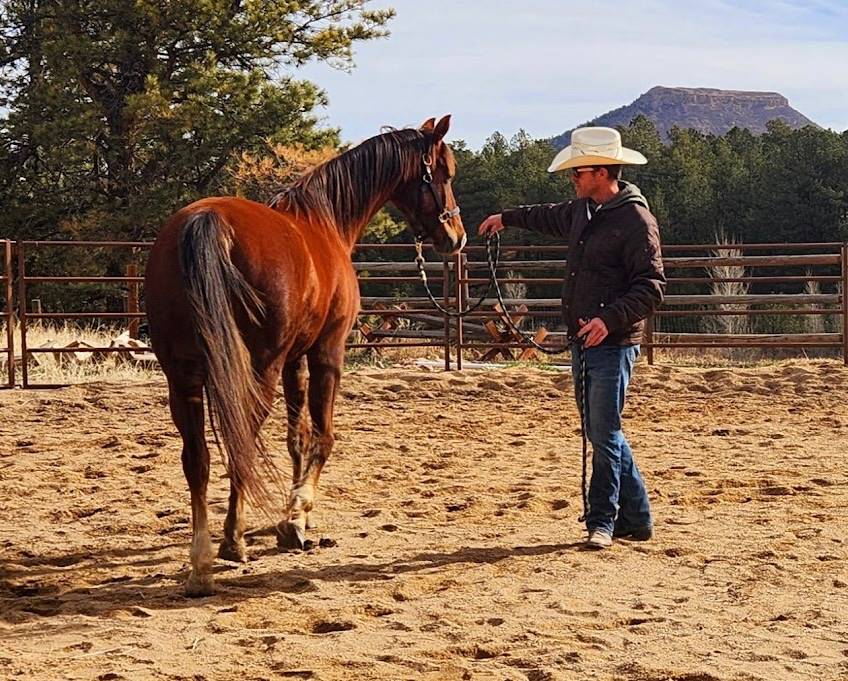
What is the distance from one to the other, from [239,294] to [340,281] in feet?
3.15

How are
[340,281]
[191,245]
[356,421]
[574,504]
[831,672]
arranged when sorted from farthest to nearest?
[356,421]
[574,504]
[340,281]
[191,245]
[831,672]

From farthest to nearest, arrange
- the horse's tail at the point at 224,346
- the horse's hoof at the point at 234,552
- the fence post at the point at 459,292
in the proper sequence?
the fence post at the point at 459,292
the horse's hoof at the point at 234,552
the horse's tail at the point at 224,346

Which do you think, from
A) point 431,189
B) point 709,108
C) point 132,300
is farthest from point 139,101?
point 709,108

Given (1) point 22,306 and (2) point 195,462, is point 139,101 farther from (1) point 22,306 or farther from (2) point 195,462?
(2) point 195,462

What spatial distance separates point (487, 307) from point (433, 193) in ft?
38.5

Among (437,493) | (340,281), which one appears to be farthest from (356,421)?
(340,281)

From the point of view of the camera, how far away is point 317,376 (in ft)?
16.3

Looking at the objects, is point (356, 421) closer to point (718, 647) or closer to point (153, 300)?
point (153, 300)

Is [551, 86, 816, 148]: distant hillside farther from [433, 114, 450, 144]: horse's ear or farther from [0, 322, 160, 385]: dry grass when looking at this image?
[433, 114, 450, 144]: horse's ear

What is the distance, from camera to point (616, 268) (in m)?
4.59

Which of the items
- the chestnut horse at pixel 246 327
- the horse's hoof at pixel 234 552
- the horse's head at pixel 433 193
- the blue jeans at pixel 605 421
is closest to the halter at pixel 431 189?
the horse's head at pixel 433 193

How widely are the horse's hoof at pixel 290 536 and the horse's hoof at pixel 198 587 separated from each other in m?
0.73

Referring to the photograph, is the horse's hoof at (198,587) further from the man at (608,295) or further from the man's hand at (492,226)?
the man's hand at (492,226)

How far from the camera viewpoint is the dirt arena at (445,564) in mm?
3219
